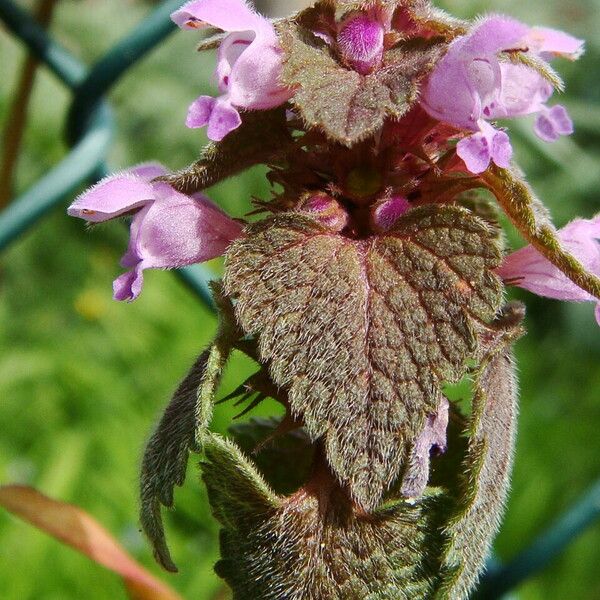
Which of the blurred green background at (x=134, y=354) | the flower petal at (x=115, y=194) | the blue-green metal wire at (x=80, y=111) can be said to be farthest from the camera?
the blurred green background at (x=134, y=354)

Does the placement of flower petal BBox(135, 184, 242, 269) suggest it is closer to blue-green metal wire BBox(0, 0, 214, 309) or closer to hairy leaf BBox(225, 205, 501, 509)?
hairy leaf BBox(225, 205, 501, 509)

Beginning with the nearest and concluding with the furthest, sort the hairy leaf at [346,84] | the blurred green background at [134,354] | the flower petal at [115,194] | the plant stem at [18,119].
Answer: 1. the hairy leaf at [346,84]
2. the flower petal at [115,194]
3. the plant stem at [18,119]
4. the blurred green background at [134,354]

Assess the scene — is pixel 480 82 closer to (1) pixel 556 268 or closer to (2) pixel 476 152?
(2) pixel 476 152

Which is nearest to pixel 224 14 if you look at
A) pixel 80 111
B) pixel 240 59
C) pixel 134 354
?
pixel 240 59

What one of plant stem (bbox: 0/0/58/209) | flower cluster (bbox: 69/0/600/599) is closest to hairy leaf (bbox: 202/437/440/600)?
flower cluster (bbox: 69/0/600/599)

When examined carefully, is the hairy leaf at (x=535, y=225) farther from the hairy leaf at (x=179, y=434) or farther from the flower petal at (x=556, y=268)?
the hairy leaf at (x=179, y=434)

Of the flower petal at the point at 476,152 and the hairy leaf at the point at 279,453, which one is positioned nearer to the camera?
the flower petal at the point at 476,152

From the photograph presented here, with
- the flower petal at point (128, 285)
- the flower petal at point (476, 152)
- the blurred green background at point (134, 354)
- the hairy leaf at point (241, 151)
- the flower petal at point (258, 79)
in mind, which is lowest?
the blurred green background at point (134, 354)

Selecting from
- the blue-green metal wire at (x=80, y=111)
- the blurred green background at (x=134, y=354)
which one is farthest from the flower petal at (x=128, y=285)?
the blurred green background at (x=134, y=354)
